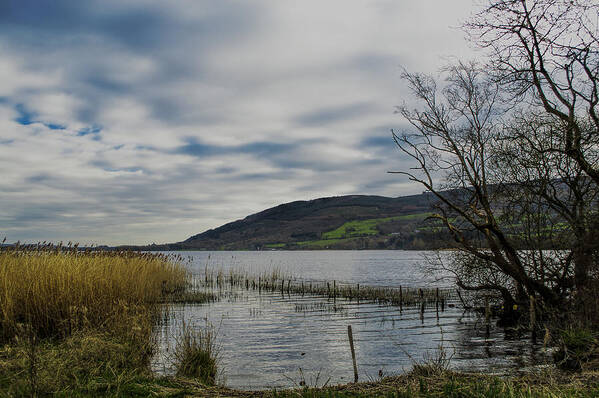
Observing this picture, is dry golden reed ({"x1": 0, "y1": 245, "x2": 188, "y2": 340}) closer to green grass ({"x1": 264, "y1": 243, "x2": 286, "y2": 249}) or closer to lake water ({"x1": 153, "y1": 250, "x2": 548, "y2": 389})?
lake water ({"x1": 153, "y1": 250, "x2": 548, "y2": 389})

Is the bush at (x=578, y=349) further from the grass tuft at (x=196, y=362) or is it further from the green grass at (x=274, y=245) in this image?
the green grass at (x=274, y=245)

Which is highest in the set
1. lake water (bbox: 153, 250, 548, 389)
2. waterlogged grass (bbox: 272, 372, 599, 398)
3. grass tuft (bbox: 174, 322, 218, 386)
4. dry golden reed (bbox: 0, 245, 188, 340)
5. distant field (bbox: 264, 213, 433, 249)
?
distant field (bbox: 264, 213, 433, 249)

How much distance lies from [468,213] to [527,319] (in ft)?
14.6

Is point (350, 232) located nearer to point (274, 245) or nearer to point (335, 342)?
point (274, 245)

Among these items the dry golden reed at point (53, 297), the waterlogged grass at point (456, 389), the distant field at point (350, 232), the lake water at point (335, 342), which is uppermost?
the distant field at point (350, 232)

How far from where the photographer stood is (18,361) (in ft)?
23.4

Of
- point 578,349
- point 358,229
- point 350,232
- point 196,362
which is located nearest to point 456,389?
point 578,349

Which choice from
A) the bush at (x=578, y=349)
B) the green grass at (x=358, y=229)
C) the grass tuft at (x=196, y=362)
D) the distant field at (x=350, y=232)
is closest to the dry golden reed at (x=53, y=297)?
the grass tuft at (x=196, y=362)

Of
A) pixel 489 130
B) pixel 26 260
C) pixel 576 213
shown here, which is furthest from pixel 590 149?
pixel 26 260

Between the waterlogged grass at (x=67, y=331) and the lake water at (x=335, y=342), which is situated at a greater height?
the waterlogged grass at (x=67, y=331)

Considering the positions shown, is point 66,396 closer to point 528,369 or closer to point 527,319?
point 528,369

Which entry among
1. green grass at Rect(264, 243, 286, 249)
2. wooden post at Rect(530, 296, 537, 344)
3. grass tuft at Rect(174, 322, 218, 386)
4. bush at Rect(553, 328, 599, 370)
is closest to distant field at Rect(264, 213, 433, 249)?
green grass at Rect(264, 243, 286, 249)

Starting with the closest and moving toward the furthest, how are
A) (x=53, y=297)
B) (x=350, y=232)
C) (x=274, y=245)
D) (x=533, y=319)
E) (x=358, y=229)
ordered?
(x=53, y=297)
(x=533, y=319)
(x=350, y=232)
(x=358, y=229)
(x=274, y=245)

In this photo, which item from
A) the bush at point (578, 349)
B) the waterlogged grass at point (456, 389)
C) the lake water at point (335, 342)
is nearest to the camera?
the waterlogged grass at point (456, 389)
